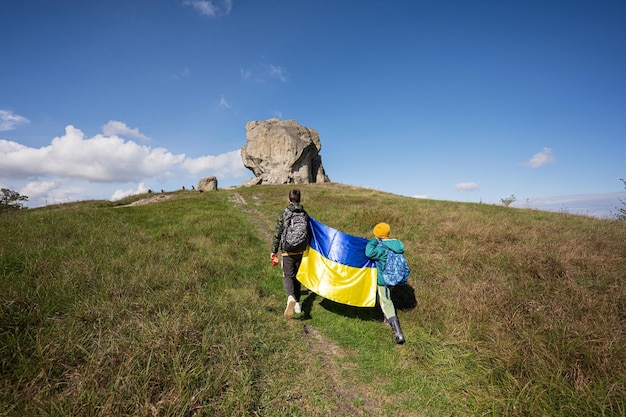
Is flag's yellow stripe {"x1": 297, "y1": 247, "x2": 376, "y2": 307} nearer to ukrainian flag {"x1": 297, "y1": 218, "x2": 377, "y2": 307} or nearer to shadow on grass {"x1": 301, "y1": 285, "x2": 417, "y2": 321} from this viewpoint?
ukrainian flag {"x1": 297, "y1": 218, "x2": 377, "y2": 307}

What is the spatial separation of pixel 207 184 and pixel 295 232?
41606mm

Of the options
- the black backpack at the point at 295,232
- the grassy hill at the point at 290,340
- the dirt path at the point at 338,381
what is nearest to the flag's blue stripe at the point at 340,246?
the black backpack at the point at 295,232

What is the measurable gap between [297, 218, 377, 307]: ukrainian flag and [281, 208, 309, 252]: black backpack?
1.56 ft

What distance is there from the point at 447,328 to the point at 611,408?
7.66ft

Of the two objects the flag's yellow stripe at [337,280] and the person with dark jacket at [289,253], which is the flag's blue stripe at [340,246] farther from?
the person with dark jacket at [289,253]

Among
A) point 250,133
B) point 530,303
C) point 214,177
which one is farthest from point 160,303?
point 250,133

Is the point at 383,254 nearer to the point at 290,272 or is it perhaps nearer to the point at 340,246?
the point at 340,246

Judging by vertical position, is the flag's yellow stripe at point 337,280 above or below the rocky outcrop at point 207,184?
below

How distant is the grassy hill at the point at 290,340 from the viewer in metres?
3.24

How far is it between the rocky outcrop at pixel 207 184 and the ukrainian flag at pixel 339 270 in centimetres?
4068

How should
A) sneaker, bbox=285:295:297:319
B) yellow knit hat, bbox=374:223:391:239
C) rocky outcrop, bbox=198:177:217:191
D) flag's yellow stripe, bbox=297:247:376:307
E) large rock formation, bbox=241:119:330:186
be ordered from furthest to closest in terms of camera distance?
1. large rock formation, bbox=241:119:330:186
2. rocky outcrop, bbox=198:177:217:191
3. flag's yellow stripe, bbox=297:247:376:307
4. yellow knit hat, bbox=374:223:391:239
5. sneaker, bbox=285:295:297:319

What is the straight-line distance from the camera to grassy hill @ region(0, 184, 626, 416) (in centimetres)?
324

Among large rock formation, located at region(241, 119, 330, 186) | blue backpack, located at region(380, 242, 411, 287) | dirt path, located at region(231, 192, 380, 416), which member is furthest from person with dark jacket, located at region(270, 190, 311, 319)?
large rock formation, located at region(241, 119, 330, 186)

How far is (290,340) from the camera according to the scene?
193 inches
